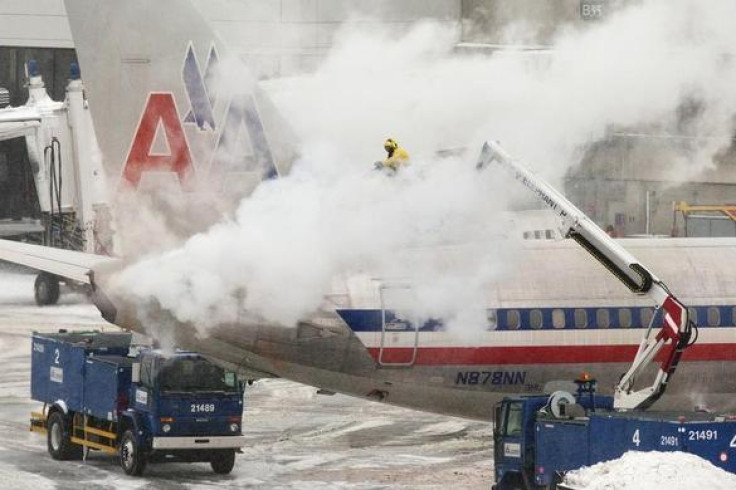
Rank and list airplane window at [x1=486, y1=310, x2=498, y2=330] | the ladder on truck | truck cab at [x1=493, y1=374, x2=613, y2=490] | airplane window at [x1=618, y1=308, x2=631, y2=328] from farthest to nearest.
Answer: airplane window at [x1=618, y1=308, x2=631, y2=328]
airplane window at [x1=486, y1=310, x2=498, y2=330]
the ladder on truck
truck cab at [x1=493, y1=374, x2=613, y2=490]

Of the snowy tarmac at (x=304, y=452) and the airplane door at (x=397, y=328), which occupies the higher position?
the airplane door at (x=397, y=328)

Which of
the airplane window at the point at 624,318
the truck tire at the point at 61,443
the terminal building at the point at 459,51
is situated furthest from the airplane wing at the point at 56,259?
the airplane window at the point at 624,318

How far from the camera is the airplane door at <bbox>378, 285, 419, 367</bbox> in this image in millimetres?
→ 28156

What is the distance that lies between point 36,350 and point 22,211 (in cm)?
4569

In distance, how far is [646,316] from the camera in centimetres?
3062

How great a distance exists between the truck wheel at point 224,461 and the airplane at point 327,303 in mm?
2969

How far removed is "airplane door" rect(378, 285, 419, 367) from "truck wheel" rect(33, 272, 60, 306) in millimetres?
33040

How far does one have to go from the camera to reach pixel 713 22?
2881cm

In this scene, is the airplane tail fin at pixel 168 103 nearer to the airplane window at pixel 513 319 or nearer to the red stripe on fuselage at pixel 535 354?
the red stripe on fuselage at pixel 535 354

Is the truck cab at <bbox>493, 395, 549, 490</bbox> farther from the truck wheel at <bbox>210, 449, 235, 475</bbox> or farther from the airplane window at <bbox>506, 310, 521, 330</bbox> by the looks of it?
the truck wheel at <bbox>210, 449, 235, 475</bbox>

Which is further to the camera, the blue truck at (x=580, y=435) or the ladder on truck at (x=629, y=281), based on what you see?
the ladder on truck at (x=629, y=281)

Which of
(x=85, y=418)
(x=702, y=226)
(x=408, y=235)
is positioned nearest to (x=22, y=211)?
(x=702, y=226)

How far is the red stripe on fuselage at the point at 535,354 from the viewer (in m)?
28.4

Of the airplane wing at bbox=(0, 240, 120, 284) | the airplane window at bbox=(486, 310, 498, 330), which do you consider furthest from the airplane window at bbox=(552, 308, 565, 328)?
the airplane wing at bbox=(0, 240, 120, 284)
